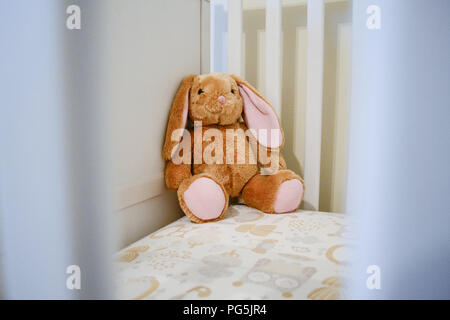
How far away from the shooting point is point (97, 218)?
393mm

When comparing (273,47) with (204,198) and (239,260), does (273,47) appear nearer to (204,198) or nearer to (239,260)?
(204,198)

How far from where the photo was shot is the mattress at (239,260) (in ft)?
1.92

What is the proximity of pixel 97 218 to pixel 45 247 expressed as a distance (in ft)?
0.34

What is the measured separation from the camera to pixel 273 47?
3.73 ft

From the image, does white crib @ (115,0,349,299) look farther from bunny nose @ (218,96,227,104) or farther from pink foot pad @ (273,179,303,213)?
bunny nose @ (218,96,227,104)

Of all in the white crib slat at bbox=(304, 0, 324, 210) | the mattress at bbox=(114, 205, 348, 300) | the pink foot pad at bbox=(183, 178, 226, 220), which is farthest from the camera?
the white crib slat at bbox=(304, 0, 324, 210)

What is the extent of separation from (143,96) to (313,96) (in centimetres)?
54

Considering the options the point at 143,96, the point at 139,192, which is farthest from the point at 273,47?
the point at 139,192

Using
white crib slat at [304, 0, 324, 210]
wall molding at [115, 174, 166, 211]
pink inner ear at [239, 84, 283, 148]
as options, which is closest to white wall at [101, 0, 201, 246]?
wall molding at [115, 174, 166, 211]

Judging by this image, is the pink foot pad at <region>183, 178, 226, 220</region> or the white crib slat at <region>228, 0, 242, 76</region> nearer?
the pink foot pad at <region>183, 178, 226, 220</region>

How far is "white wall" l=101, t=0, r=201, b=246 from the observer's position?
0.78 meters

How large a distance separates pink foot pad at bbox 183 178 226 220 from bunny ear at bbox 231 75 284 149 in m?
0.25
